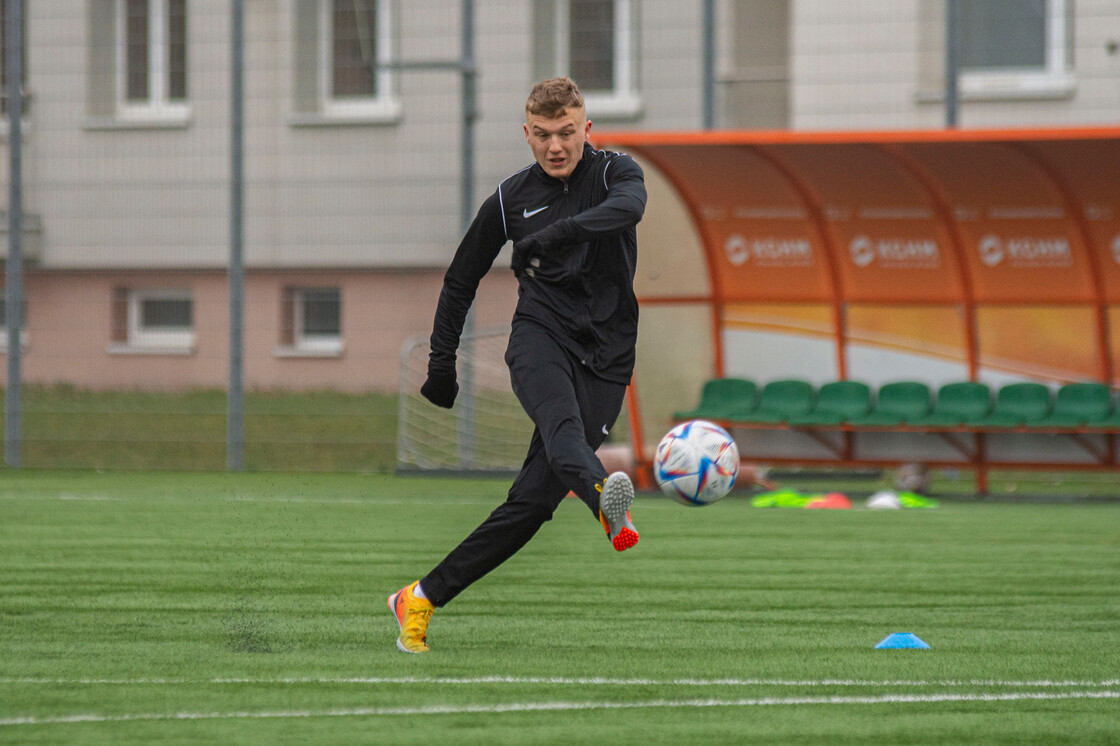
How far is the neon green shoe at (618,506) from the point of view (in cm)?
443

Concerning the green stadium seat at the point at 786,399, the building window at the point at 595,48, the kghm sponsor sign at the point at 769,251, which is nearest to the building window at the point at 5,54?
the building window at the point at 595,48

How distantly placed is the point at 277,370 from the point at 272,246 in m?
1.39

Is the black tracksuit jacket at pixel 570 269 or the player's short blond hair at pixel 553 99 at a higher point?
the player's short blond hair at pixel 553 99

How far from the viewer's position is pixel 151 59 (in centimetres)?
1817

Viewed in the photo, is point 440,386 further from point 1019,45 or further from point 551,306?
point 1019,45

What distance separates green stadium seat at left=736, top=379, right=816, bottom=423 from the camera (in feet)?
47.9

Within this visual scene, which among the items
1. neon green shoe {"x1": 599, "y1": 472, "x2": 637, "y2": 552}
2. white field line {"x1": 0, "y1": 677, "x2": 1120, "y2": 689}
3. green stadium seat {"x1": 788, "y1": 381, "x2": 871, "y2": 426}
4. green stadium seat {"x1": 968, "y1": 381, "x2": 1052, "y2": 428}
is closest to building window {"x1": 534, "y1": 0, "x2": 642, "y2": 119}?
green stadium seat {"x1": 788, "y1": 381, "x2": 871, "y2": 426}

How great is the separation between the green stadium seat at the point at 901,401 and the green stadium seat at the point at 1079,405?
1.02 m

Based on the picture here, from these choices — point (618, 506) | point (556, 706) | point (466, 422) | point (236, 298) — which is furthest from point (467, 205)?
point (556, 706)

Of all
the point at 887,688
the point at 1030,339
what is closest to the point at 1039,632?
the point at 887,688

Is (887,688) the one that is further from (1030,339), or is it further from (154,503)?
(1030,339)

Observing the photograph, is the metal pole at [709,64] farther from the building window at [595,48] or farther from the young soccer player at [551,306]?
the young soccer player at [551,306]

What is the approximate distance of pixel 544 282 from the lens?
16.9 feet

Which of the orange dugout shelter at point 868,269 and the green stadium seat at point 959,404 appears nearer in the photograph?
the green stadium seat at point 959,404
